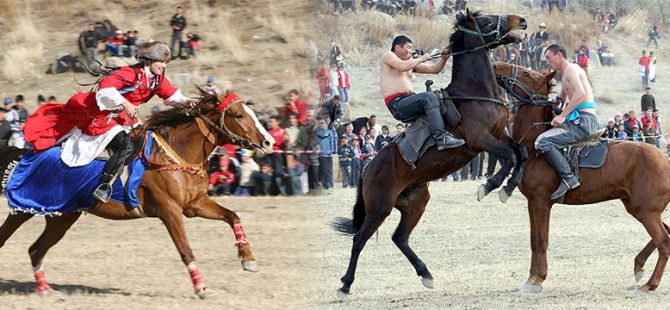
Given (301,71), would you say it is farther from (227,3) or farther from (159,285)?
(159,285)

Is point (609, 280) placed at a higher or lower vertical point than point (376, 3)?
higher

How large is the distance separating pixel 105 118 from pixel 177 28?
1266cm

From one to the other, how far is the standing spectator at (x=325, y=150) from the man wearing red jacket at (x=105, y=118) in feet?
23.9

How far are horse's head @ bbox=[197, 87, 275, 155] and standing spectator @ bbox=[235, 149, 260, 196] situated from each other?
19.0ft

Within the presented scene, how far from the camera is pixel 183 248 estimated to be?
880cm

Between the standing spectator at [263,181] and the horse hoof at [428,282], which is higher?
the horse hoof at [428,282]

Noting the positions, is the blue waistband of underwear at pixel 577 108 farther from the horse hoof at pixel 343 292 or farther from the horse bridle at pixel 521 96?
the horse hoof at pixel 343 292

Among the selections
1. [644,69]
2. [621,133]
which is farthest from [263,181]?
[644,69]

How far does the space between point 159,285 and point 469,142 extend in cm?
298

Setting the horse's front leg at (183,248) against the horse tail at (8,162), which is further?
the horse tail at (8,162)

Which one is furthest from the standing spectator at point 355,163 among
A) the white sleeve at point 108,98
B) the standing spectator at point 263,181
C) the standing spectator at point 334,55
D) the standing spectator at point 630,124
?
the white sleeve at point 108,98

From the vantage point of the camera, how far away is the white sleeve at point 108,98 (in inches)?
348

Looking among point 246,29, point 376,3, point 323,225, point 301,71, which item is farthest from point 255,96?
point 376,3

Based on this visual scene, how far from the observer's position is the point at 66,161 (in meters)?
8.97
